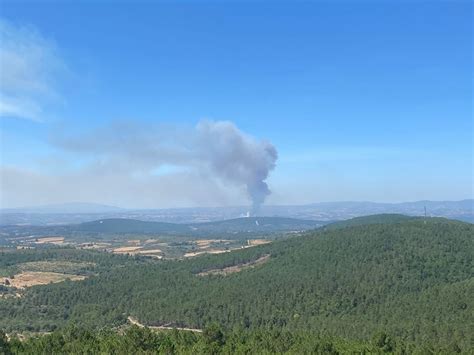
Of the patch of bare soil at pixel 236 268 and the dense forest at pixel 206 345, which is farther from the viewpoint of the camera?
the patch of bare soil at pixel 236 268

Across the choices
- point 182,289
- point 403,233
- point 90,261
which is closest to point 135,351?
point 182,289

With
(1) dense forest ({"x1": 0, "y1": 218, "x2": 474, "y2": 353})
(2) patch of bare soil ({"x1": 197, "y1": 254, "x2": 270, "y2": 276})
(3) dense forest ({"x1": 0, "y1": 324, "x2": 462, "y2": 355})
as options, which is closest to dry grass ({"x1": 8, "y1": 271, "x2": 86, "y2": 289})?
(1) dense forest ({"x1": 0, "y1": 218, "x2": 474, "y2": 353})

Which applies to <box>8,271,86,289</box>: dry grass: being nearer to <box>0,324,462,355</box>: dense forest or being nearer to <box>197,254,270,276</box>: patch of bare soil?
<box>197,254,270,276</box>: patch of bare soil

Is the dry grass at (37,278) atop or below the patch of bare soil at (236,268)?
below

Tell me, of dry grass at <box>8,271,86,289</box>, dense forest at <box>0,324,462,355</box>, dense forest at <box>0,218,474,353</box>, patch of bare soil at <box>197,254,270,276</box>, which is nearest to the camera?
dense forest at <box>0,324,462,355</box>

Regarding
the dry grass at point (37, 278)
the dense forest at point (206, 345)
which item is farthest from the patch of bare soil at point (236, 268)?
the dense forest at point (206, 345)

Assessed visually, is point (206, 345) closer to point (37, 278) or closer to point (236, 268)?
point (236, 268)

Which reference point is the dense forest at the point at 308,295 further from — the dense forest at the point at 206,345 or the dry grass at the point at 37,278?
the dry grass at the point at 37,278

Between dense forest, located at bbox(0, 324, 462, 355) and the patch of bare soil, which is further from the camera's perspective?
the patch of bare soil

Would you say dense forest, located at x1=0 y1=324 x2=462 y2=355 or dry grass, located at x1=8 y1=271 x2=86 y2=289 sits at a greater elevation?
dense forest, located at x1=0 y1=324 x2=462 y2=355

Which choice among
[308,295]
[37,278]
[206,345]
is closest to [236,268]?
[308,295]
